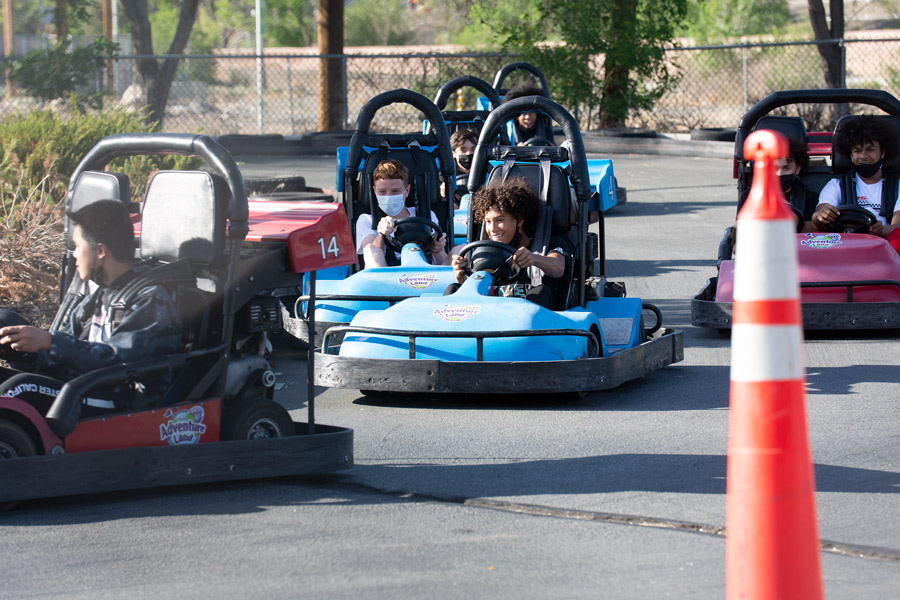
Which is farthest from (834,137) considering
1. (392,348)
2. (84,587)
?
(84,587)

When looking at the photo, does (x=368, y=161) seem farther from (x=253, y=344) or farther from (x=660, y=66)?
(x=660, y=66)

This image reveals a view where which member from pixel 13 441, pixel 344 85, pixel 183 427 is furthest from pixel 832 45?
pixel 13 441

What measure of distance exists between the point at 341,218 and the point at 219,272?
2.17 ft

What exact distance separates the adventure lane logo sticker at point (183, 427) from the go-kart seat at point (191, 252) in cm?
12

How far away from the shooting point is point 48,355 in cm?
481

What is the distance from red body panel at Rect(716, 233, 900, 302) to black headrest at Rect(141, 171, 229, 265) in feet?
14.4

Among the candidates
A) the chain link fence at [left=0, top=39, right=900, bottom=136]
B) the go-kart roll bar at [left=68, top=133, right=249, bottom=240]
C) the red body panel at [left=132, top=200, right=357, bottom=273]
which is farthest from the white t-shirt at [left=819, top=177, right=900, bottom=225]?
the chain link fence at [left=0, top=39, right=900, bottom=136]

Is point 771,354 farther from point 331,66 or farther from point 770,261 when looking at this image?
point 331,66

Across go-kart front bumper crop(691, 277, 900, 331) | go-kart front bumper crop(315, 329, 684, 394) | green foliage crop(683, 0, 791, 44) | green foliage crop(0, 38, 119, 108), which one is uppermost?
green foliage crop(683, 0, 791, 44)

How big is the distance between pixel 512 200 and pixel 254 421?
2627mm

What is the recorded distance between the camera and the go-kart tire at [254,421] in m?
5.02

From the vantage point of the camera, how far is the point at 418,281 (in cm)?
802

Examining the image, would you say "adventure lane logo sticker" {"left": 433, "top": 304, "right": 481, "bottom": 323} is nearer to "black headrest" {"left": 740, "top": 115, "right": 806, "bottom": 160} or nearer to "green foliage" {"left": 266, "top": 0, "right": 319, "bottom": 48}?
"black headrest" {"left": 740, "top": 115, "right": 806, "bottom": 160}

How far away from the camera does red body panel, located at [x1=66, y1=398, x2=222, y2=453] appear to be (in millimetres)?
4637
